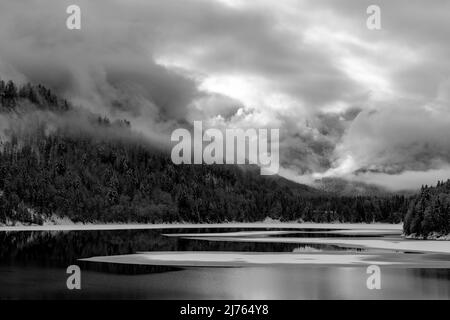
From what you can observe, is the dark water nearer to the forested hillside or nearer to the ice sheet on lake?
the ice sheet on lake

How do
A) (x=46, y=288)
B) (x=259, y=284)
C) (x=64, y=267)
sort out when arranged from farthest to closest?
(x=64, y=267) < (x=259, y=284) < (x=46, y=288)

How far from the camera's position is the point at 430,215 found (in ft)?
473

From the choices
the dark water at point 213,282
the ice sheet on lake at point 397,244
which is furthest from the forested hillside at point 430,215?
the dark water at point 213,282

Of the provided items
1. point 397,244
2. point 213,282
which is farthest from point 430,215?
point 213,282

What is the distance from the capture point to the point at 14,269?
214ft

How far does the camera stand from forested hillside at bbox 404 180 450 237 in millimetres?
142750

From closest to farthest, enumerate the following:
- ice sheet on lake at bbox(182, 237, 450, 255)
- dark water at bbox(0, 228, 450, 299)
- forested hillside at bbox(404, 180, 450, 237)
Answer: dark water at bbox(0, 228, 450, 299) → ice sheet on lake at bbox(182, 237, 450, 255) → forested hillside at bbox(404, 180, 450, 237)

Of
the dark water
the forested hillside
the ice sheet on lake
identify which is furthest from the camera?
the forested hillside

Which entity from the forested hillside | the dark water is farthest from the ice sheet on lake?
the dark water

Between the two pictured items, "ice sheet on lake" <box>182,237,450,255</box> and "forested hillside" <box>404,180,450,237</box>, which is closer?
"ice sheet on lake" <box>182,237,450,255</box>
